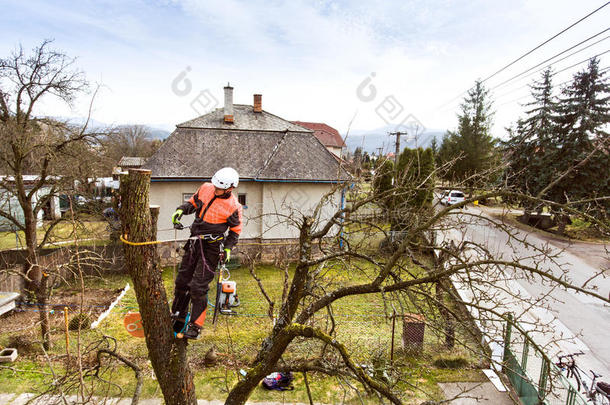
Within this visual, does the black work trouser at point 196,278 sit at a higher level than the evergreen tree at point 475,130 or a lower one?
lower

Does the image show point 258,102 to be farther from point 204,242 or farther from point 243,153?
point 204,242

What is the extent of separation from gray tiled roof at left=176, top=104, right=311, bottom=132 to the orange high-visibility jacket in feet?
42.7

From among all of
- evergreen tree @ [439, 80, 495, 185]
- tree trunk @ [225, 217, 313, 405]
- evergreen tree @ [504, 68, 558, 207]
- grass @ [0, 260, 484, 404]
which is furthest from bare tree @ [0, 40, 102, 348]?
evergreen tree @ [439, 80, 495, 185]

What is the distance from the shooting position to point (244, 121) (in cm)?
1798

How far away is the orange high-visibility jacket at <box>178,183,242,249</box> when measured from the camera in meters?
4.48

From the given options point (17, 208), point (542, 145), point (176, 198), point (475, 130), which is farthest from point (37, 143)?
point (475, 130)

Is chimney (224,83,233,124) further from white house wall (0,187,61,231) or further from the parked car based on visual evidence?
the parked car

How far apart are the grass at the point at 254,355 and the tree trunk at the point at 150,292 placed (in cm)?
235

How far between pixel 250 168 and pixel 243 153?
1.01 meters

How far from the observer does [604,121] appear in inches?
791

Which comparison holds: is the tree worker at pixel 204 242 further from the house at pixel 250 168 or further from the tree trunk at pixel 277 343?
Result: the house at pixel 250 168

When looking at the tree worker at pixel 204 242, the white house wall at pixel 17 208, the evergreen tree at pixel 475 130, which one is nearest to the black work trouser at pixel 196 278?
the tree worker at pixel 204 242

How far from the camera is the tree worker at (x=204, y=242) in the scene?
4074 mm

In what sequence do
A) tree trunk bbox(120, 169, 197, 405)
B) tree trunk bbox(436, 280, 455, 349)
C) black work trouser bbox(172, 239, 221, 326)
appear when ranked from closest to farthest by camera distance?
tree trunk bbox(120, 169, 197, 405)
tree trunk bbox(436, 280, 455, 349)
black work trouser bbox(172, 239, 221, 326)
